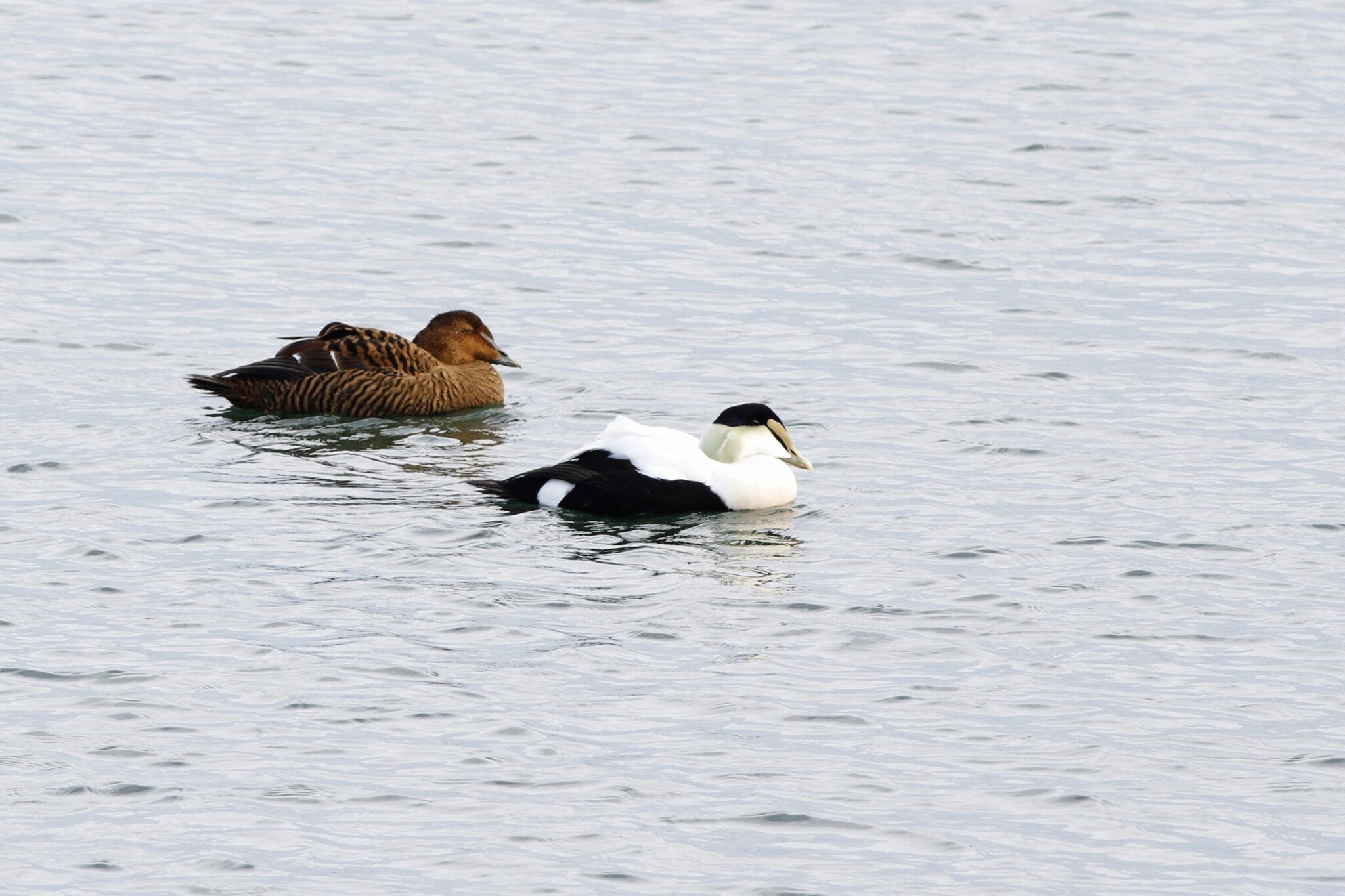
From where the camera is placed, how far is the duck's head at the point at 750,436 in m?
11.9

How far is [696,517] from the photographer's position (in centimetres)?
1174

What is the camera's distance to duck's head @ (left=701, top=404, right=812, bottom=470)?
1195cm

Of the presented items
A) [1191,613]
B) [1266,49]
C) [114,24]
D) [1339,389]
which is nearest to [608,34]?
[114,24]

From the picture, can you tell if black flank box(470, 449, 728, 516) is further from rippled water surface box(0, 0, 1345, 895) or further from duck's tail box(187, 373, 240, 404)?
duck's tail box(187, 373, 240, 404)

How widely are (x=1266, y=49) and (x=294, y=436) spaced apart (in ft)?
57.5

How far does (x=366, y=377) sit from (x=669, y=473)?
3.19 m

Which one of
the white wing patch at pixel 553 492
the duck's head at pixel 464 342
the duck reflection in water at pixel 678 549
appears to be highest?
the duck's head at pixel 464 342

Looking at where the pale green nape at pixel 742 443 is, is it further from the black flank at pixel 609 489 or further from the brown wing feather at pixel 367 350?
the brown wing feather at pixel 367 350

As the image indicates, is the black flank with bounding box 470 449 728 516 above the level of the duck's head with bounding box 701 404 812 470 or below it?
below

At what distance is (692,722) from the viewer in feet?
28.4

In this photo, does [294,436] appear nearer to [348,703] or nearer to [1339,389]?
[348,703]

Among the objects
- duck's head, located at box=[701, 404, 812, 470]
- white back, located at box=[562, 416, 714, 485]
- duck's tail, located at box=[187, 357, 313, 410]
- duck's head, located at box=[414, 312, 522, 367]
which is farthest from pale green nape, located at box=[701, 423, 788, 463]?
duck's tail, located at box=[187, 357, 313, 410]

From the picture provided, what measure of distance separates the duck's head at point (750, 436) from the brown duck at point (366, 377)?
113 inches

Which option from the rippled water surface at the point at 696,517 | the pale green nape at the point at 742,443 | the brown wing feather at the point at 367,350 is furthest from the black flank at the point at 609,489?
the brown wing feather at the point at 367,350
